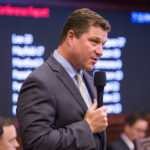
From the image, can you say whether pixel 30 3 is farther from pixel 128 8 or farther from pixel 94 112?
pixel 94 112

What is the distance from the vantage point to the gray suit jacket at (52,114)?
141 centimetres

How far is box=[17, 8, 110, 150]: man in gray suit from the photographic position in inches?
55.8

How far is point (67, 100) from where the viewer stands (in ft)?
4.94

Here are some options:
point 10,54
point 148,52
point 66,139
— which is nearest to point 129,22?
point 148,52

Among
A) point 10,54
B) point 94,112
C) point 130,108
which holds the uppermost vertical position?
point 10,54

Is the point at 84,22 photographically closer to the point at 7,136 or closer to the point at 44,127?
the point at 44,127

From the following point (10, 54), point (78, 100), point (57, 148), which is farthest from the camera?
point (10, 54)

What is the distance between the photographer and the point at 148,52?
433 cm

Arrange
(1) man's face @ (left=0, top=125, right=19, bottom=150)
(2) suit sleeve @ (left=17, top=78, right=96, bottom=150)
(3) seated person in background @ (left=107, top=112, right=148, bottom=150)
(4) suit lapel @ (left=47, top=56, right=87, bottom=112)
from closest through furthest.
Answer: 1. (2) suit sleeve @ (left=17, top=78, right=96, bottom=150)
2. (4) suit lapel @ (left=47, top=56, right=87, bottom=112)
3. (1) man's face @ (left=0, top=125, right=19, bottom=150)
4. (3) seated person in background @ (left=107, top=112, right=148, bottom=150)

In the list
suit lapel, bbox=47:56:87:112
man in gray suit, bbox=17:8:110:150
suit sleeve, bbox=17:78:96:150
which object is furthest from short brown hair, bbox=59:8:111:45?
suit sleeve, bbox=17:78:96:150

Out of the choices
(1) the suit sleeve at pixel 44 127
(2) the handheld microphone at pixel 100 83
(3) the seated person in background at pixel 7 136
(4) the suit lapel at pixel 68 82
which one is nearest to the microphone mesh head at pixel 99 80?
(2) the handheld microphone at pixel 100 83

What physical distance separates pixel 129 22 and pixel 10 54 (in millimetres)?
1519

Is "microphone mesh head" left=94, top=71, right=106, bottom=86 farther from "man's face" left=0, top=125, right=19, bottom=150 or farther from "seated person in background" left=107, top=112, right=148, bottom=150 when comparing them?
"seated person in background" left=107, top=112, right=148, bottom=150

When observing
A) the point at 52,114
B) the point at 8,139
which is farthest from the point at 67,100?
the point at 8,139
